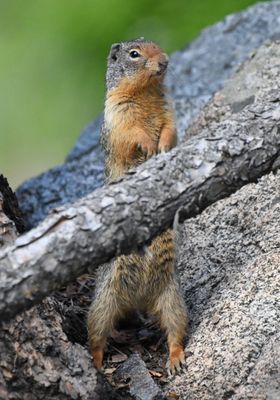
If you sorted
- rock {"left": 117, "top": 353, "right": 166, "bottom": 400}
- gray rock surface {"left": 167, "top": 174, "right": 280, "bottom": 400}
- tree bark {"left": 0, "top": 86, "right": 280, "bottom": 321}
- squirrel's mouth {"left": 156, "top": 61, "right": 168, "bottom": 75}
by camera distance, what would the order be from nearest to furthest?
1. tree bark {"left": 0, "top": 86, "right": 280, "bottom": 321}
2. gray rock surface {"left": 167, "top": 174, "right": 280, "bottom": 400}
3. rock {"left": 117, "top": 353, "right": 166, "bottom": 400}
4. squirrel's mouth {"left": 156, "top": 61, "right": 168, "bottom": 75}

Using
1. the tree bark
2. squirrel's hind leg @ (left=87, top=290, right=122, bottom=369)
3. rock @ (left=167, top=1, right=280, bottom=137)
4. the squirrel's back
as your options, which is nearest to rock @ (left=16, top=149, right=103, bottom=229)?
rock @ (left=167, top=1, right=280, bottom=137)

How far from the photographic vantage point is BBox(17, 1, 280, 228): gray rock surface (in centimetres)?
817

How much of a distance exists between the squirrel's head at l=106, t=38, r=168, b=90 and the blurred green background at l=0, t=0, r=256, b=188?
576 centimetres

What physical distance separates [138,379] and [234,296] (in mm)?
686

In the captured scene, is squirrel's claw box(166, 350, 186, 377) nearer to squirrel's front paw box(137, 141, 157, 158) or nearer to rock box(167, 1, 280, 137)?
squirrel's front paw box(137, 141, 157, 158)

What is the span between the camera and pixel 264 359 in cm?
516

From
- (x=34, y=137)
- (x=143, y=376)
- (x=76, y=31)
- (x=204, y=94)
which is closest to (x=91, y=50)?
(x=76, y=31)

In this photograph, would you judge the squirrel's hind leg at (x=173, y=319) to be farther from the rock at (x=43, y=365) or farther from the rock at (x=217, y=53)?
the rock at (x=217, y=53)

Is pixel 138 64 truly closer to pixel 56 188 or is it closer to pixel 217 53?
pixel 56 188

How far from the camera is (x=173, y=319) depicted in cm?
588

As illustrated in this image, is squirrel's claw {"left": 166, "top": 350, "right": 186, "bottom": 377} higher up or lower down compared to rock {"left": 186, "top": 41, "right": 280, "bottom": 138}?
lower down

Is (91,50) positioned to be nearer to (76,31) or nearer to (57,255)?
(76,31)

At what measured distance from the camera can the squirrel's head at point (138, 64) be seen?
21.3ft

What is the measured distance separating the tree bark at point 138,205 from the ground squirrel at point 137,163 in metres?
0.94
